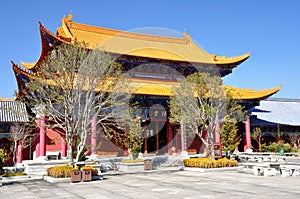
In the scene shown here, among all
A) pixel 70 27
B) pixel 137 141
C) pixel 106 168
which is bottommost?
pixel 106 168

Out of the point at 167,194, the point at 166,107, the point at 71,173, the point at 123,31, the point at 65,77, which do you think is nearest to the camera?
the point at 167,194

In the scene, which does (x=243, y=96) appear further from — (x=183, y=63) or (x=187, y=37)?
(x=187, y=37)

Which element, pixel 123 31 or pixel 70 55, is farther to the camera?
pixel 123 31

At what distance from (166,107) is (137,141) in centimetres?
623

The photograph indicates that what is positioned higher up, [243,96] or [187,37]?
[187,37]

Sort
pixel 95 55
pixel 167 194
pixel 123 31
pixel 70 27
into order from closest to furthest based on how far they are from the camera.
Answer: pixel 167 194, pixel 95 55, pixel 70 27, pixel 123 31

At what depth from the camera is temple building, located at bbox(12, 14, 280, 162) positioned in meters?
25.1

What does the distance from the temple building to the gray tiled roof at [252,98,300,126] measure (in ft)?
19.7

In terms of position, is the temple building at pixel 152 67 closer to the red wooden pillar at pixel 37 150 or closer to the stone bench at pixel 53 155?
the red wooden pillar at pixel 37 150

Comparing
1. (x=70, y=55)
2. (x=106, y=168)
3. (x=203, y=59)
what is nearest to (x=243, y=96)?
(x=203, y=59)

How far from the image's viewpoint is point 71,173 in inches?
557

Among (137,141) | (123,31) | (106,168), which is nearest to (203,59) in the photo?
(123,31)

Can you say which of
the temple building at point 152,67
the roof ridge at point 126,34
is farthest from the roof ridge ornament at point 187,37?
the temple building at point 152,67

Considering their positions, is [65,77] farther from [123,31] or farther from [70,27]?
[123,31]
